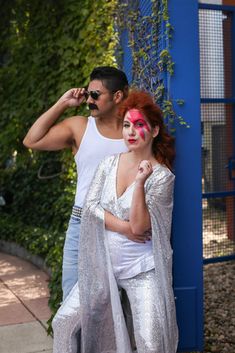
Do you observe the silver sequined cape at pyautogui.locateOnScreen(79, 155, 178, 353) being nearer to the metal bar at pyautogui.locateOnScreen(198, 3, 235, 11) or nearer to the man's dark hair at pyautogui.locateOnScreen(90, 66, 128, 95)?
the man's dark hair at pyautogui.locateOnScreen(90, 66, 128, 95)

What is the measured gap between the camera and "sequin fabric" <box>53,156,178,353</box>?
2449 millimetres

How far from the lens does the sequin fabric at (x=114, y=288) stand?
245cm

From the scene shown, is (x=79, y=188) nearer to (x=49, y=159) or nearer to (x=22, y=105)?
(x=22, y=105)

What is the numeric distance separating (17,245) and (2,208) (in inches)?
59.4

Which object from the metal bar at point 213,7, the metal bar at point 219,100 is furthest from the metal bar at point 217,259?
the metal bar at point 213,7

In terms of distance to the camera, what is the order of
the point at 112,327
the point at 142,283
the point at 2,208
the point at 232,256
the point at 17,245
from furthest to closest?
the point at 2,208 < the point at 17,245 < the point at 232,256 < the point at 112,327 < the point at 142,283

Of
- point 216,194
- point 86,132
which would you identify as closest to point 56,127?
point 86,132

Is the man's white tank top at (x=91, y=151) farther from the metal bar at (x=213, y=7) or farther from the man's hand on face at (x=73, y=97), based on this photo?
the metal bar at (x=213, y=7)

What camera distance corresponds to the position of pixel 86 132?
2895mm

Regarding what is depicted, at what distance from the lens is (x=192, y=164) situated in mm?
3275

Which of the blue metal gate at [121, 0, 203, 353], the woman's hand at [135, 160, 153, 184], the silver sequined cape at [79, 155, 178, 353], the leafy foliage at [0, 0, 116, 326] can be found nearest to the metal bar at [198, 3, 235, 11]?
the leafy foliage at [0, 0, 116, 326]

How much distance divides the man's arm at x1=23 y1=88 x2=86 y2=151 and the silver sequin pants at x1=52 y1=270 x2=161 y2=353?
82 cm

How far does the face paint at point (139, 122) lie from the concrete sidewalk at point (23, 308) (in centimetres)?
202

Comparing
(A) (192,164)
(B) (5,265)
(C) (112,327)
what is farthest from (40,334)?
(B) (5,265)
